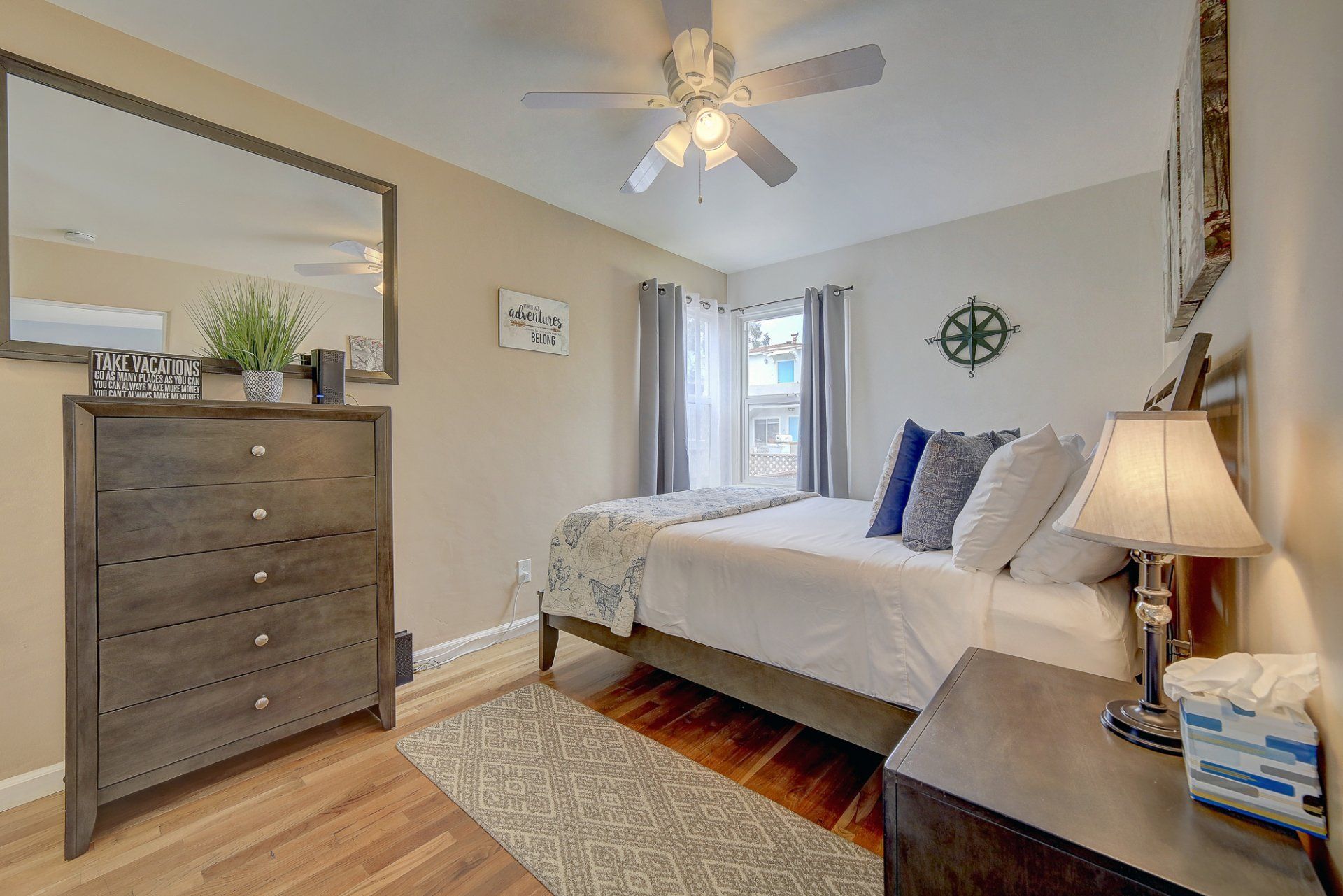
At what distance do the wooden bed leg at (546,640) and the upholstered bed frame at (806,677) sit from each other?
30cm

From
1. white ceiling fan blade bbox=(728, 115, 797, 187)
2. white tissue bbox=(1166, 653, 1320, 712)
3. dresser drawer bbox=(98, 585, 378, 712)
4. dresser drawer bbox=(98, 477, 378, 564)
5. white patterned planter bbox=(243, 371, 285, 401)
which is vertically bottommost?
dresser drawer bbox=(98, 585, 378, 712)

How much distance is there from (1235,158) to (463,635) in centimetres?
325

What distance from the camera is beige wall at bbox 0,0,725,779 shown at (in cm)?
171

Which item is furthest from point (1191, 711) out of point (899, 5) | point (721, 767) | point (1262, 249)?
point (899, 5)

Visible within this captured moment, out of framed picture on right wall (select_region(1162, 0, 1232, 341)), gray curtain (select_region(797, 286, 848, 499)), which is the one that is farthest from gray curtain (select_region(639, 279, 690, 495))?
framed picture on right wall (select_region(1162, 0, 1232, 341))

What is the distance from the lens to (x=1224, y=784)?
2.37 feet

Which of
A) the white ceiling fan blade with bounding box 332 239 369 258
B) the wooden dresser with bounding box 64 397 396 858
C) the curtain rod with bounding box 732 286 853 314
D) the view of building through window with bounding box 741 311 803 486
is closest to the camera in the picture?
Answer: the wooden dresser with bounding box 64 397 396 858

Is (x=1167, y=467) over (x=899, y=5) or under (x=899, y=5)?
under

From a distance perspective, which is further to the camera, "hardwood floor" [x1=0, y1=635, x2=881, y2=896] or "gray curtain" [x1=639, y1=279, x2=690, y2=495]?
"gray curtain" [x1=639, y1=279, x2=690, y2=495]

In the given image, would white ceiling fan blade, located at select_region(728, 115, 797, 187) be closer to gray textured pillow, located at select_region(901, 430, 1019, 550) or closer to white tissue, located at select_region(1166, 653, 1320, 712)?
gray textured pillow, located at select_region(901, 430, 1019, 550)

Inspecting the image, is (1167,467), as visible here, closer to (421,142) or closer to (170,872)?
(170,872)

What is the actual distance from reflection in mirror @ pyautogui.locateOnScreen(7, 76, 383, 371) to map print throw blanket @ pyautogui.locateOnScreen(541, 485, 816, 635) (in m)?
1.26

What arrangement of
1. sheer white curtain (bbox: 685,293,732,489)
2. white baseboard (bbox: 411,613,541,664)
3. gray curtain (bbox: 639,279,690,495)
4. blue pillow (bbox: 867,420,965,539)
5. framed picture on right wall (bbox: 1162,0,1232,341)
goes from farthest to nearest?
sheer white curtain (bbox: 685,293,732,489)
gray curtain (bbox: 639,279,690,495)
white baseboard (bbox: 411,613,541,664)
blue pillow (bbox: 867,420,965,539)
framed picture on right wall (bbox: 1162,0,1232,341)

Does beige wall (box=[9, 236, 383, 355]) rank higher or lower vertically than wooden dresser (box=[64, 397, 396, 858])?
higher
